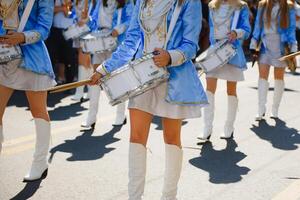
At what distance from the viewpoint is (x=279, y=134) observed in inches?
262

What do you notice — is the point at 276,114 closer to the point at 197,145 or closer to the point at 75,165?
the point at 197,145

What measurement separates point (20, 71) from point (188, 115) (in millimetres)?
1521

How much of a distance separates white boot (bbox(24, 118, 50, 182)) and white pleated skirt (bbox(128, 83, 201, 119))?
1156 millimetres

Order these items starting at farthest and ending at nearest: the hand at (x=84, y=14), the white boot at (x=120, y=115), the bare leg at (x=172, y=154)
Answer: the hand at (x=84, y=14) → the white boot at (x=120, y=115) → the bare leg at (x=172, y=154)

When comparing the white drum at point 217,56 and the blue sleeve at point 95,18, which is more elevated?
the blue sleeve at point 95,18

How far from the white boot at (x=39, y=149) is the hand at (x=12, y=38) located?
0.71 m

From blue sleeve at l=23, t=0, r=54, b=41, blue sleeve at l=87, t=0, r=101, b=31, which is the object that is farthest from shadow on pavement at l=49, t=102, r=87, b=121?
blue sleeve at l=23, t=0, r=54, b=41

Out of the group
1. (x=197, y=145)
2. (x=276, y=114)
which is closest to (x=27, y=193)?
(x=197, y=145)

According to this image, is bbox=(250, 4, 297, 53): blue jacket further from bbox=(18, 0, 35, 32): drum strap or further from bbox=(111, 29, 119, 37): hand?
bbox=(18, 0, 35, 32): drum strap

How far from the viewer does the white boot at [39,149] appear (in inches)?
178

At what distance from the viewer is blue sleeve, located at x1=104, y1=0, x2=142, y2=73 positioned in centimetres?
364

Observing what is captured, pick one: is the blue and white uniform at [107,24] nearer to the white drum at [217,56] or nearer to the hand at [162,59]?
the white drum at [217,56]

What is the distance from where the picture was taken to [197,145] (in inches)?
235

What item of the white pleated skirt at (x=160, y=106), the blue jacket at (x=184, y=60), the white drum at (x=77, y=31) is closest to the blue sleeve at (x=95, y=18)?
the white drum at (x=77, y=31)
